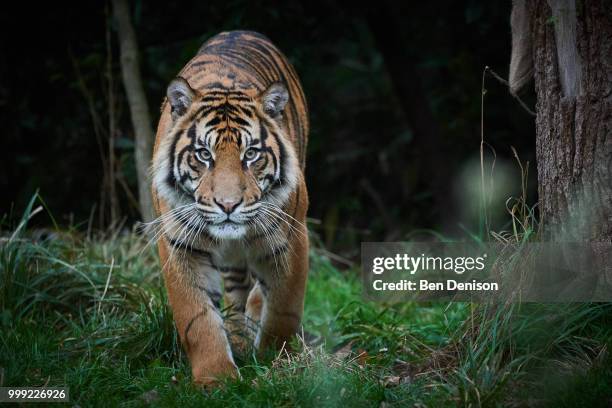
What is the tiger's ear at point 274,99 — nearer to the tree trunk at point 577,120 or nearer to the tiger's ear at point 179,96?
the tiger's ear at point 179,96

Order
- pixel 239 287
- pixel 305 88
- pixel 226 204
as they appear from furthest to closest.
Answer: pixel 305 88
pixel 239 287
pixel 226 204

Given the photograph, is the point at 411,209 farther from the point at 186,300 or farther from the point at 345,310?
the point at 186,300

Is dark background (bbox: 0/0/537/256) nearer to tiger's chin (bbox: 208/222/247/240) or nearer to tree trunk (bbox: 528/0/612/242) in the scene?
tree trunk (bbox: 528/0/612/242)

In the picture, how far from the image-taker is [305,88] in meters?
9.16

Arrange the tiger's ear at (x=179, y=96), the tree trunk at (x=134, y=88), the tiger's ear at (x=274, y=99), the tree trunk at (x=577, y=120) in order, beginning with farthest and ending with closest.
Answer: the tree trunk at (x=134, y=88) < the tiger's ear at (x=274, y=99) < the tiger's ear at (x=179, y=96) < the tree trunk at (x=577, y=120)

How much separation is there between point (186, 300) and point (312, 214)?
19.6 ft

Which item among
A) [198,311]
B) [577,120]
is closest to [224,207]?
[198,311]

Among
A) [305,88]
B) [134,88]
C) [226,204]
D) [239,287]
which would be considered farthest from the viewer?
[305,88]

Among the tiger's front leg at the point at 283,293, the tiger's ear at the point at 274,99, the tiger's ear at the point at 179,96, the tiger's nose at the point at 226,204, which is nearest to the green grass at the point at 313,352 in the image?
the tiger's front leg at the point at 283,293

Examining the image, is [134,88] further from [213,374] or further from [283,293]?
[213,374]

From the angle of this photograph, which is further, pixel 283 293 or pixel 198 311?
pixel 283 293

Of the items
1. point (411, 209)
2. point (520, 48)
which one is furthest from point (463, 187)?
point (520, 48)

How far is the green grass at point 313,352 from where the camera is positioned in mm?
3951

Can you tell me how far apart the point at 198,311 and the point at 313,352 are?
73 centimetres
